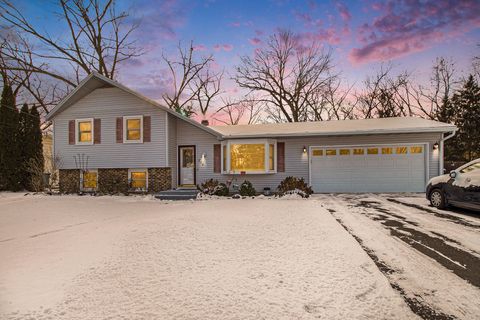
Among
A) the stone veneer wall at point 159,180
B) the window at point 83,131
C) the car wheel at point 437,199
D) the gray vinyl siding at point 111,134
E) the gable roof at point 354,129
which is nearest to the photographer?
the car wheel at point 437,199

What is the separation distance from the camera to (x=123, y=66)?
24.6 m

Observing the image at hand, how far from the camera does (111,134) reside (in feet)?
46.8

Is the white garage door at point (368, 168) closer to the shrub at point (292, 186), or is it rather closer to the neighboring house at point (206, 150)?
the neighboring house at point (206, 150)

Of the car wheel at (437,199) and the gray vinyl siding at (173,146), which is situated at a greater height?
the gray vinyl siding at (173,146)

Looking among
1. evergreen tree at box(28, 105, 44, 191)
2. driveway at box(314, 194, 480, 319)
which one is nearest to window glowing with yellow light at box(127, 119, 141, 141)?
evergreen tree at box(28, 105, 44, 191)

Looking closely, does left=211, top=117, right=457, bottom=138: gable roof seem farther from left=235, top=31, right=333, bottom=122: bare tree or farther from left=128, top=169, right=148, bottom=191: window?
left=235, top=31, right=333, bottom=122: bare tree

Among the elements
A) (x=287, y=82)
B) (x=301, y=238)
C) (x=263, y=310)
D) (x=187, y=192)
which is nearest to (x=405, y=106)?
(x=287, y=82)

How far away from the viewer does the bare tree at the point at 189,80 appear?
89.5 feet

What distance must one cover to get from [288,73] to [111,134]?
63.7 ft

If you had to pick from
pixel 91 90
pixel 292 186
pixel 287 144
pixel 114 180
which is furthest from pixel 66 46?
pixel 292 186

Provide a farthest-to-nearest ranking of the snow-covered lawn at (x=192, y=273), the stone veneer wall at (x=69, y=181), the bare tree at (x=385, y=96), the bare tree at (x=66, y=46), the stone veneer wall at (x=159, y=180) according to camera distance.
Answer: the bare tree at (x=385, y=96)
the bare tree at (x=66, y=46)
the stone veneer wall at (x=69, y=181)
the stone veneer wall at (x=159, y=180)
the snow-covered lawn at (x=192, y=273)

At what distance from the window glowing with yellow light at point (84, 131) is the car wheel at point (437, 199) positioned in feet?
50.3

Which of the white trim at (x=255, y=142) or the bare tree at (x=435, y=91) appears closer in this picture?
the white trim at (x=255, y=142)

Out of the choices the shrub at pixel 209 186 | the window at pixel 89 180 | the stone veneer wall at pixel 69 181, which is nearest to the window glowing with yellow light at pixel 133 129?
the window at pixel 89 180
